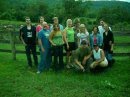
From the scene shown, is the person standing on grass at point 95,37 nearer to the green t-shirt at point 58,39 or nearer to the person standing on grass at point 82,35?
the person standing on grass at point 82,35

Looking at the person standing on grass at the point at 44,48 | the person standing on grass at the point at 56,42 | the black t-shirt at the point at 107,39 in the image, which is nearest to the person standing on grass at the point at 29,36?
the person standing on grass at the point at 44,48

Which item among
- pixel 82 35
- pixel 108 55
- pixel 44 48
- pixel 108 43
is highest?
pixel 82 35

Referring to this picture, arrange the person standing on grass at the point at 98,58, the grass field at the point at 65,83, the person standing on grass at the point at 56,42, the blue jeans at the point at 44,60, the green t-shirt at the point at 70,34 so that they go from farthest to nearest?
1. the blue jeans at the point at 44,60
2. the green t-shirt at the point at 70,34
3. the person standing on grass at the point at 56,42
4. the person standing on grass at the point at 98,58
5. the grass field at the point at 65,83

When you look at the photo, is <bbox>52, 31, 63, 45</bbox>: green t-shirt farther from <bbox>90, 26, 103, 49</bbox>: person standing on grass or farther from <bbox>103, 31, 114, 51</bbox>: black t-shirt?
<bbox>103, 31, 114, 51</bbox>: black t-shirt

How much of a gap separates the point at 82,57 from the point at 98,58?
1.84 ft

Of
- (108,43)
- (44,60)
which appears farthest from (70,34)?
(108,43)

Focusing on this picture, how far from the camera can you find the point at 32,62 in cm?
1370

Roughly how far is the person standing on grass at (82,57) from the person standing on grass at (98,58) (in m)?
0.17

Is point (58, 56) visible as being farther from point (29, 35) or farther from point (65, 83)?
point (65, 83)

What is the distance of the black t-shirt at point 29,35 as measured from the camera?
12.6 metres

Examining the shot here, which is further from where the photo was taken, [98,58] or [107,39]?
[107,39]

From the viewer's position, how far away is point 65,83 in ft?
35.0

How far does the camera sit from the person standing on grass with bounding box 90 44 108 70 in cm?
1153

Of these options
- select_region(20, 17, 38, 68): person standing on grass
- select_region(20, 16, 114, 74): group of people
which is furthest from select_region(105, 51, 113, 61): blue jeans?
select_region(20, 17, 38, 68): person standing on grass
